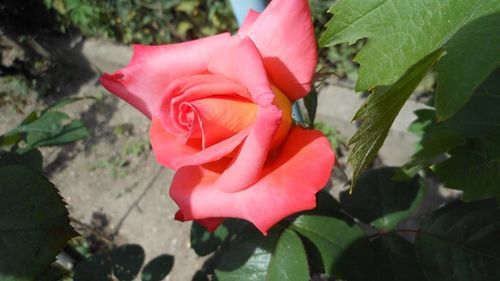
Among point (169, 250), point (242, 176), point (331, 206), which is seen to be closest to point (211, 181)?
point (242, 176)

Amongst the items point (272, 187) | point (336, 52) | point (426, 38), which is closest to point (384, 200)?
point (272, 187)

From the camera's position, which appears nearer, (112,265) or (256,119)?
(256,119)

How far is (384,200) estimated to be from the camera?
38.9 inches

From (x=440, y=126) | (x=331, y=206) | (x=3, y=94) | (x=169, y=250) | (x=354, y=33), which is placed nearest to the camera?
(x=354, y=33)

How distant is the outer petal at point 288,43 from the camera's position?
0.58 meters

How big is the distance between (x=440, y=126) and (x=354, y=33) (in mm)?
442

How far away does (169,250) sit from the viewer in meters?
2.14

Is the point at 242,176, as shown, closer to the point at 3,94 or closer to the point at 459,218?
the point at 459,218

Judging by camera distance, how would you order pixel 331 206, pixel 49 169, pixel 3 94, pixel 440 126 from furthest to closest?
pixel 3 94 < pixel 49 169 < pixel 331 206 < pixel 440 126

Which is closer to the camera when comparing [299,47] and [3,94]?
[299,47]

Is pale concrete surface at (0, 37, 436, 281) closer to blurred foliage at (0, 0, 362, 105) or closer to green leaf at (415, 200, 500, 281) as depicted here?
blurred foliage at (0, 0, 362, 105)

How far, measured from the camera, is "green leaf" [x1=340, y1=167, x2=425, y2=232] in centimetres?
97

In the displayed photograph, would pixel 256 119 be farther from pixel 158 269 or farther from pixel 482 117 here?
pixel 158 269

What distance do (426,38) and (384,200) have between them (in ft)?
2.10
